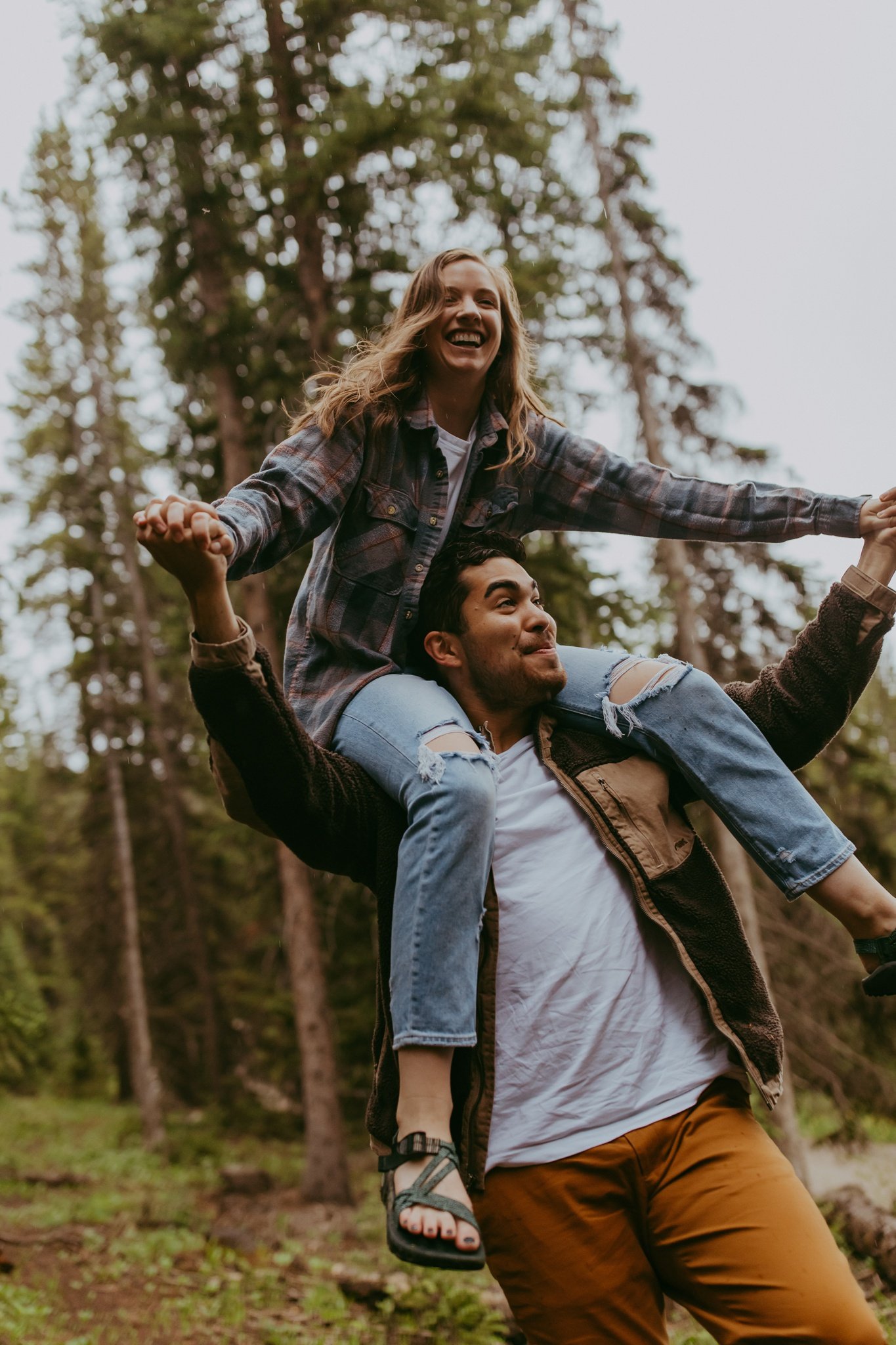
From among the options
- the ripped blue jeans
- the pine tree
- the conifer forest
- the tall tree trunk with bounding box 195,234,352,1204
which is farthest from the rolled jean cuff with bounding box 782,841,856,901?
the pine tree

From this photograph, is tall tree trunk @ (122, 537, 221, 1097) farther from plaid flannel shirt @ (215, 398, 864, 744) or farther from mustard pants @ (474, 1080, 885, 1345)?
mustard pants @ (474, 1080, 885, 1345)

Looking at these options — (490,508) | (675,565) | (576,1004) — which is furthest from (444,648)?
(675,565)

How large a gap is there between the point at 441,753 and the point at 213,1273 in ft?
27.6

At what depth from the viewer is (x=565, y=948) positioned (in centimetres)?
268

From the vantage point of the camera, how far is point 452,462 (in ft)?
10.2

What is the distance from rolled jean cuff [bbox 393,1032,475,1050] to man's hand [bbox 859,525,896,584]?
160 cm

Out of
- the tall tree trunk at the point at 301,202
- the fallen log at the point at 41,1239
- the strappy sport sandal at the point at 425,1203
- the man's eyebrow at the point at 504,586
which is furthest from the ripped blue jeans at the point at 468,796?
the fallen log at the point at 41,1239

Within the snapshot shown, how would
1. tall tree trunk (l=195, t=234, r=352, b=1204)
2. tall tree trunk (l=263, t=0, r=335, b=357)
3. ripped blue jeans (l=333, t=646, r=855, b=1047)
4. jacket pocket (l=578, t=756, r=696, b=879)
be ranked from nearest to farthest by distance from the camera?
ripped blue jeans (l=333, t=646, r=855, b=1047) < jacket pocket (l=578, t=756, r=696, b=879) < tall tree trunk (l=263, t=0, r=335, b=357) < tall tree trunk (l=195, t=234, r=352, b=1204)

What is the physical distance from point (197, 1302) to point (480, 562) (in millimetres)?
7510

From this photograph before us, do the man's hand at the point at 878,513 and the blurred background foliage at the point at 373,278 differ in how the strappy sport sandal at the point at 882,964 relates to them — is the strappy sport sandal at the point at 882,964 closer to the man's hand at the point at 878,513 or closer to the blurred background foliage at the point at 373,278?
the man's hand at the point at 878,513

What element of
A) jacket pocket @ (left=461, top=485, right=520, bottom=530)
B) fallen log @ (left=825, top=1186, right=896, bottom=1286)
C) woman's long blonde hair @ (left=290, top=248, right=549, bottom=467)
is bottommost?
fallen log @ (left=825, top=1186, right=896, bottom=1286)

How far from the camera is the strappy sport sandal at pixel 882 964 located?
240cm

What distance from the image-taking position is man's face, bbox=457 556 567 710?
2916 mm

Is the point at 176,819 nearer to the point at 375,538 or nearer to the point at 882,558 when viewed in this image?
the point at 375,538
